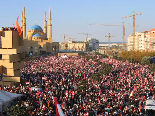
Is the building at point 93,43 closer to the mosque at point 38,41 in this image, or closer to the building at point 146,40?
the building at point 146,40

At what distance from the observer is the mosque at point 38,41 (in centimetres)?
5600

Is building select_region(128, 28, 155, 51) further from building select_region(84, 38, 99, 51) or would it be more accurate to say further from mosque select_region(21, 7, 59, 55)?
building select_region(84, 38, 99, 51)

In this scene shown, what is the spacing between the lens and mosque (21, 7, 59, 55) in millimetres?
56000

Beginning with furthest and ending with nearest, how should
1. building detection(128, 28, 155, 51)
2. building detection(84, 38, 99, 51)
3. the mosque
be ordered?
building detection(84, 38, 99, 51) → building detection(128, 28, 155, 51) → the mosque

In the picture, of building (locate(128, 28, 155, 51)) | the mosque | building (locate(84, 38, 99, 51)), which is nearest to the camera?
the mosque

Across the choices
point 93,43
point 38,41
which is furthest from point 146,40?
point 93,43

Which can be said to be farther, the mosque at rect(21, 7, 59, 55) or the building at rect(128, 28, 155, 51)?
the building at rect(128, 28, 155, 51)

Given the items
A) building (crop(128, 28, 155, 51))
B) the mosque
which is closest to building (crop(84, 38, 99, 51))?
building (crop(128, 28, 155, 51))

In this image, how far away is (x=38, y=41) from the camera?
189ft

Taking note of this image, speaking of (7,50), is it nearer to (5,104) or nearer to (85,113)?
(5,104)

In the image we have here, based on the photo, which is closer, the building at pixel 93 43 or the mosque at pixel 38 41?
the mosque at pixel 38 41

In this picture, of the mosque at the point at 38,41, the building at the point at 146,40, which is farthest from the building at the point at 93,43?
the mosque at the point at 38,41

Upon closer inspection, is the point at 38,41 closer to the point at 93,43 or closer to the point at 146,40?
the point at 146,40

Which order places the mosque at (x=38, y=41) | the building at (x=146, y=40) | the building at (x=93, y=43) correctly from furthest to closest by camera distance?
the building at (x=93, y=43)
the building at (x=146, y=40)
the mosque at (x=38, y=41)
